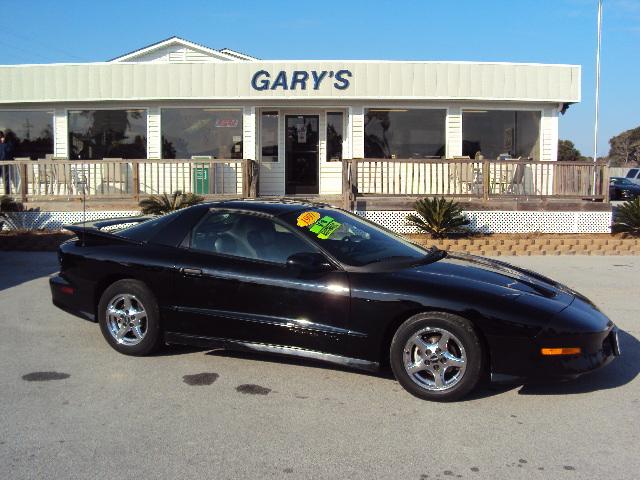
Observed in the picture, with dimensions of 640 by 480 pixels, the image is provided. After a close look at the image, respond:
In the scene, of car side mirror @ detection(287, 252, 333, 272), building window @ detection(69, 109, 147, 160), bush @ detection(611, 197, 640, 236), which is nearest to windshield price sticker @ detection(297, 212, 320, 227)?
car side mirror @ detection(287, 252, 333, 272)

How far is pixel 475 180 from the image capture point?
13992mm

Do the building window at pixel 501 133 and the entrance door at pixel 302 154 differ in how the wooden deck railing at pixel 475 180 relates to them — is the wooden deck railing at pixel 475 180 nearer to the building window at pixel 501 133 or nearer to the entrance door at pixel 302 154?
the building window at pixel 501 133

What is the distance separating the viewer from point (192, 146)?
16.9 meters

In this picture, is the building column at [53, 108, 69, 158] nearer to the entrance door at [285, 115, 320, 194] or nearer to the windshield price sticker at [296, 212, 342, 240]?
the entrance door at [285, 115, 320, 194]

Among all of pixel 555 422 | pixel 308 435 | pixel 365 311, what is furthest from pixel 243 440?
pixel 555 422

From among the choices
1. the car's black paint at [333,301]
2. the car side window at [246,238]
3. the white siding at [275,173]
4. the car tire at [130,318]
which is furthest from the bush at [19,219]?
the car side window at [246,238]

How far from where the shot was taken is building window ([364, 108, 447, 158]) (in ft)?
54.2

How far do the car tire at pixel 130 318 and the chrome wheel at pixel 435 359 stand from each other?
7.32 ft

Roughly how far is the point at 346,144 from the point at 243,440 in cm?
1334

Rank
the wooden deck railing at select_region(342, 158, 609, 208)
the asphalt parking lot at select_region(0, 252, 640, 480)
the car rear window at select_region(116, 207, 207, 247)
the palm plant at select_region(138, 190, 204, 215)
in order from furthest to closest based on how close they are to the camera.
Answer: the wooden deck railing at select_region(342, 158, 609, 208)
the palm plant at select_region(138, 190, 204, 215)
the car rear window at select_region(116, 207, 207, 247)
the asphalt parking lot at select_region(0, 252, 640, 480)

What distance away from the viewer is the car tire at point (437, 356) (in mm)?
4547

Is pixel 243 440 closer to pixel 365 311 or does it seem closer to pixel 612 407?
pixel 365 311

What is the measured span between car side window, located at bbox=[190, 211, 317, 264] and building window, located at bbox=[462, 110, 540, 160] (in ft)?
39.4

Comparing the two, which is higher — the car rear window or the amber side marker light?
the car rear window
